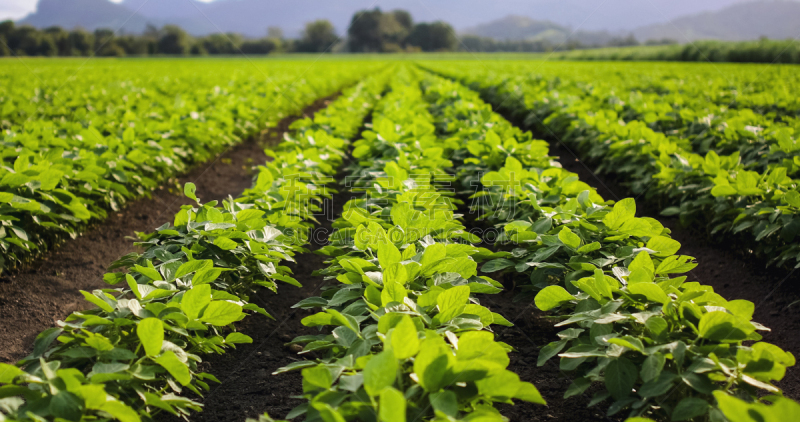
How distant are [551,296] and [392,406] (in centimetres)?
106

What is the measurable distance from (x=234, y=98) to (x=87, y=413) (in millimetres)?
8201

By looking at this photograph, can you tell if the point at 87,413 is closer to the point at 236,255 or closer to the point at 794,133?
the point at 236,255

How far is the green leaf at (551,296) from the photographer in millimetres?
1892

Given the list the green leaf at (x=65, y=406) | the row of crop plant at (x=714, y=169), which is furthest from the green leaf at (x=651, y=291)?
the row of crop plant at (x=714, y=169)

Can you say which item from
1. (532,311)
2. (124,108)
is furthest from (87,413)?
(124,108)

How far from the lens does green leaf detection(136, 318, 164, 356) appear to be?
1492 mm

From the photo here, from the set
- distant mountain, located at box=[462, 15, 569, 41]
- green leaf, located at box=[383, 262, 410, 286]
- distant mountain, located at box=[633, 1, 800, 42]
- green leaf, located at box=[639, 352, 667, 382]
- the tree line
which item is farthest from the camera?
distant mountain, located at box=[633, 1, 800, 42]

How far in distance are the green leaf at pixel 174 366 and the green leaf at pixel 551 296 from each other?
4.52ft

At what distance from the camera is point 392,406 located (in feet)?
3.57

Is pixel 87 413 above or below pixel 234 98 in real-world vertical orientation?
below

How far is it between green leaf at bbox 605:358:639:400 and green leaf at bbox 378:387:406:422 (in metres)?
0.87

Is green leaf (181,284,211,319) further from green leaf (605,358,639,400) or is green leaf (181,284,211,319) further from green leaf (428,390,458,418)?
green leaf (605,358,639,400)

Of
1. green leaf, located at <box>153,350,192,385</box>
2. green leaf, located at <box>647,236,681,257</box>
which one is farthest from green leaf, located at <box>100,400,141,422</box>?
green leaf, located at <box>647,236,681,257</box>

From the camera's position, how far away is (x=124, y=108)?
727cm
